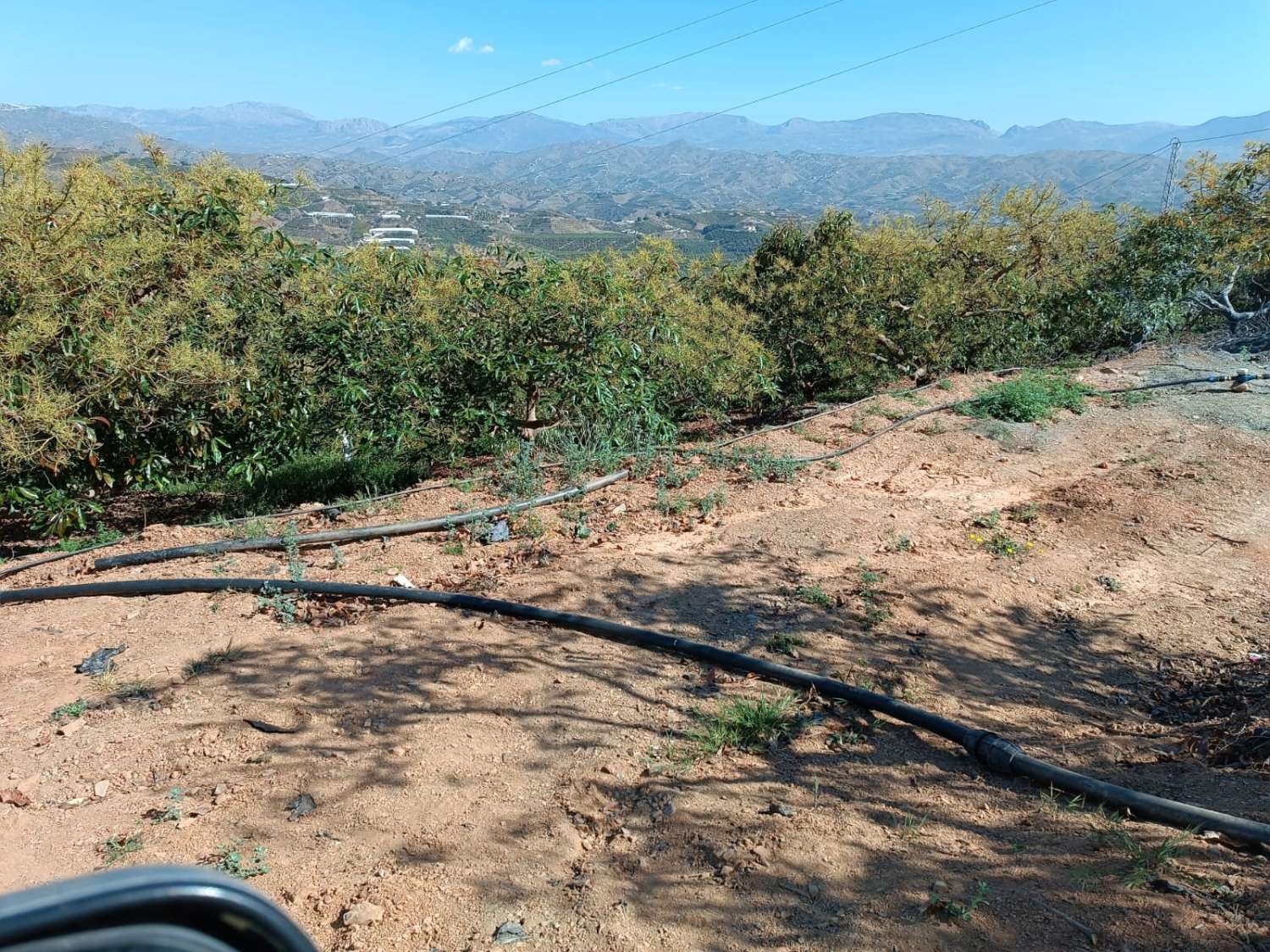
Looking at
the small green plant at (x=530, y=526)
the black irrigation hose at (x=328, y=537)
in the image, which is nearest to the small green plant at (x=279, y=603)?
the black irrigation hose at (x=328, y=537)

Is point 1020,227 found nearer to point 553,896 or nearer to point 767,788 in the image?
point 767,788

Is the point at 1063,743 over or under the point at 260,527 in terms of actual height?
under

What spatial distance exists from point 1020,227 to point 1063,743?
9372mm

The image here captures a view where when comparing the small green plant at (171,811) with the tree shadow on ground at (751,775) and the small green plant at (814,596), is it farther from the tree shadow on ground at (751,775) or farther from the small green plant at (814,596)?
the small green plant at (814,596)

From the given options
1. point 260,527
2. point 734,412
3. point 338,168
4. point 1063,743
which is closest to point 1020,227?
point 734,412

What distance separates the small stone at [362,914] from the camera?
2279 mm

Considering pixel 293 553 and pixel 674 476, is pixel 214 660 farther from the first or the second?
pixel 674 476

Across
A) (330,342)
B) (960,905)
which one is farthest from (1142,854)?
(330,342)

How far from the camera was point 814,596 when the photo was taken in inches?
170

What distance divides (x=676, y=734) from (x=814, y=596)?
4.77 feet

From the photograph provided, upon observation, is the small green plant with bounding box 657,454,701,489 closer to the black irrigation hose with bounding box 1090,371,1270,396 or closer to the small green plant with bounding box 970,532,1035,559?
the small green plant with bounding box 970,532,1035,559

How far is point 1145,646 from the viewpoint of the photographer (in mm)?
4039

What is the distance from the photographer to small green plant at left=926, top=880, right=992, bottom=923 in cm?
217

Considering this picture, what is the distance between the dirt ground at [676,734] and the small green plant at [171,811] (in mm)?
20
